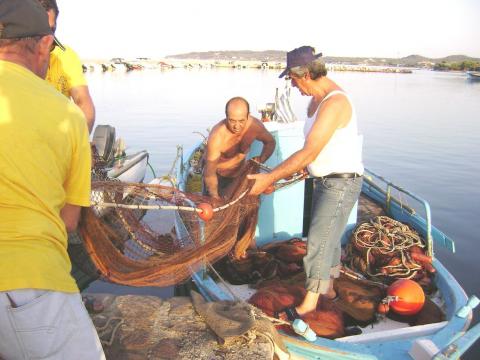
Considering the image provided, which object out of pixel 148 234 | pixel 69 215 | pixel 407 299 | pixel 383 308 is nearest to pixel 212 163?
pixel 148 234

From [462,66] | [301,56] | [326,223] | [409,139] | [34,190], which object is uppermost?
[462,66]

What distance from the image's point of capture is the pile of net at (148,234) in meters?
3.31

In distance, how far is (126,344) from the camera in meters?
2.92

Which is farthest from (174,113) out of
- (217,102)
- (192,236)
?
(192,236)

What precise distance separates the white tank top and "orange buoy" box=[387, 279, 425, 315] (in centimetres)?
140

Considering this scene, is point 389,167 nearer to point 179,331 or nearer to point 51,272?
point 179,331

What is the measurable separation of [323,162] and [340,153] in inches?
6.5

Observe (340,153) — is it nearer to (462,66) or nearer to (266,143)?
(266,143)

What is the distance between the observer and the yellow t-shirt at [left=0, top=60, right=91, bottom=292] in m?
1.56

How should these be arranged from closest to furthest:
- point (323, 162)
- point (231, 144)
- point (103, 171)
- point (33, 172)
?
point (33, 172) < point (323, 162) < point (231, 144) < point (103, 171)

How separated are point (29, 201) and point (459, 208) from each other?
10.8m

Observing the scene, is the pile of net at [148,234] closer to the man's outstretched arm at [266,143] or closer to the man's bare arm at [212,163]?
the man's bare arm at [212,163]

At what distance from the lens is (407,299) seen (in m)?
4.00

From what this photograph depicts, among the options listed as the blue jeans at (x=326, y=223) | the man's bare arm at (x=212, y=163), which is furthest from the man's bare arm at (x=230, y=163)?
the blue jeans at (x=326, y=223)
